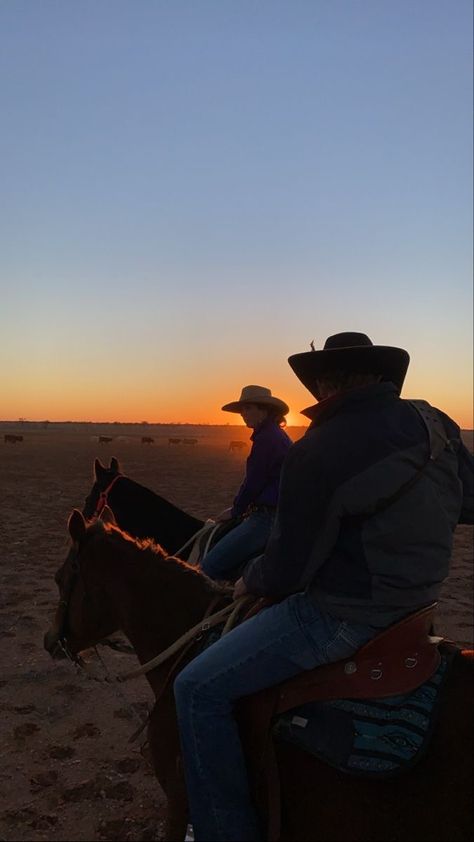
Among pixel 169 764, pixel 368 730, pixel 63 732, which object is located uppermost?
pixel 368 730

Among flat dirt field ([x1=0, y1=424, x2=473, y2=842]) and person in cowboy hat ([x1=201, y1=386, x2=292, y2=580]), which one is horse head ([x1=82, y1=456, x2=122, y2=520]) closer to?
person in cowboy hat ([x1=201, y1=386, x2=292, y2=580])

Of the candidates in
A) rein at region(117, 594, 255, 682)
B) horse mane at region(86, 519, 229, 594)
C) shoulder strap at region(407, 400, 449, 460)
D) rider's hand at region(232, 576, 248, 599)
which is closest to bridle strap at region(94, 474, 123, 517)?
horse mane at region(86, 519, 229, 594)

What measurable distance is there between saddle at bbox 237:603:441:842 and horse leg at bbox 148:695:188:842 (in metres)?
0.54

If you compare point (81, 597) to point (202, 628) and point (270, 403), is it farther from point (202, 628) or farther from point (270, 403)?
point (270, 403)

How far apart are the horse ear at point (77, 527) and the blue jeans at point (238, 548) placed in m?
2.17

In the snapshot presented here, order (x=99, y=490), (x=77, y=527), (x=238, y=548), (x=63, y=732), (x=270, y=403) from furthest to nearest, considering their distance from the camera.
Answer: (x=99, y=490) < (x=270, y=403) < (x=238, y=548) < (x=63, y=732) < (x=77, y=527)

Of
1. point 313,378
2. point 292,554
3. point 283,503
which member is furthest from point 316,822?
point 313,378

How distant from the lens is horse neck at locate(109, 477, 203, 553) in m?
6.52

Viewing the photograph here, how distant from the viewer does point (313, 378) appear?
289cm

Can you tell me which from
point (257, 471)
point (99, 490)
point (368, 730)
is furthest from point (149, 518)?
point (368, 730)

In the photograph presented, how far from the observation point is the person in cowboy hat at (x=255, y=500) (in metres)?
5.74

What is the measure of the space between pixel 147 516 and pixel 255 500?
1.30m

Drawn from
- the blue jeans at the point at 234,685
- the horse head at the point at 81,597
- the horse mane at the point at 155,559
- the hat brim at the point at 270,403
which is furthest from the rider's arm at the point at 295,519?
the hat brim at the point at 270,403

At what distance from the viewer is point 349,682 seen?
2619 mm
